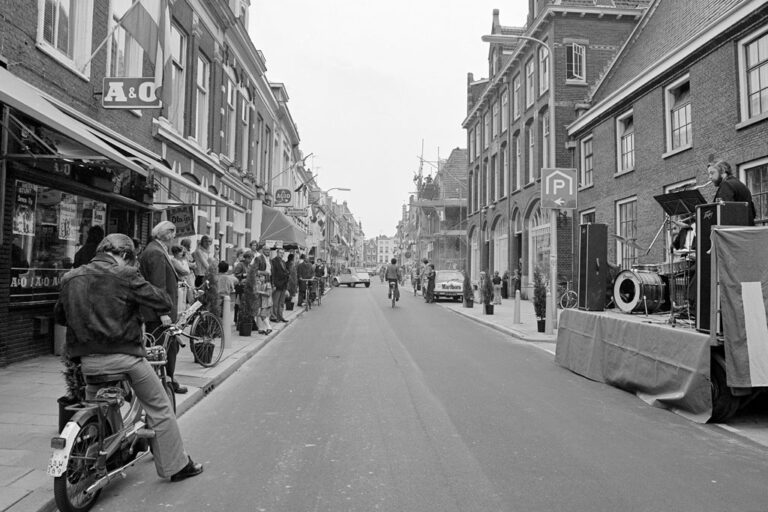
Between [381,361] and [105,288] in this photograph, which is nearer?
[105,288]

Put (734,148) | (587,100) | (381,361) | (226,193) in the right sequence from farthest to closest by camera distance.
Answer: (587,100), (226,193), (734,148), (381,361)

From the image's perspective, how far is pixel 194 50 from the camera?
50.9ft

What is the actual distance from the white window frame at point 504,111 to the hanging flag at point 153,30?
23.6 metres

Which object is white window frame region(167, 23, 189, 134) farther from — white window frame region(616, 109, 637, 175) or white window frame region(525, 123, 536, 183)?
white window frame region(525, 123, 536, 183)

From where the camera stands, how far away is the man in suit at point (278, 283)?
44.0 ft

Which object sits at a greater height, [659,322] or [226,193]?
[226,193]

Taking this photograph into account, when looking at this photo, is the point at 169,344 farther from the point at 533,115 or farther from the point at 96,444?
the point at 533,115

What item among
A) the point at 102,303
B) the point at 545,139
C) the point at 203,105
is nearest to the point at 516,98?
the point at 545,139

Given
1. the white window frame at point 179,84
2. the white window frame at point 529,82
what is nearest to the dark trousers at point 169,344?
the white window frame at point 179,84

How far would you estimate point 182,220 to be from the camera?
1198 centimetres

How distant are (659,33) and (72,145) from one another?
17396mm

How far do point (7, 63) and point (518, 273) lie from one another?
21606mm

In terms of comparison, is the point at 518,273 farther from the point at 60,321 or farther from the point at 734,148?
the point at 60,321

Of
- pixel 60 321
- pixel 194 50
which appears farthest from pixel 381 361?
pixel 194 50
